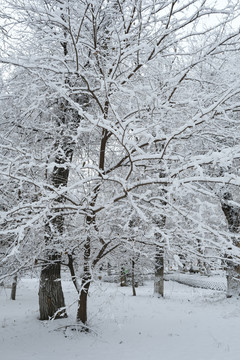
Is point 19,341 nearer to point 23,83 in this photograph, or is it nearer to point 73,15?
point 23,83

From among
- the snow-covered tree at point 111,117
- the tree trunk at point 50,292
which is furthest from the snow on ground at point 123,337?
the snow-covered tree at point 111,117

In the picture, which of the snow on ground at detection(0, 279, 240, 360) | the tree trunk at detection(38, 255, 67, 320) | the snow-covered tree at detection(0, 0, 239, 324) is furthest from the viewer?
the tree trunk at detection(38, 255, 67, 320)

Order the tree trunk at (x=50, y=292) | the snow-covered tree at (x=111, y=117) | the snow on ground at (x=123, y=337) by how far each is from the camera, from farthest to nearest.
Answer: the tree trunk at (x=50, y=292) → the snow on ground at (x=123, y=337) → the snow-covered tree at (x=111, y=117)

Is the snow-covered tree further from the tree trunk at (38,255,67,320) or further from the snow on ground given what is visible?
the snow on ground

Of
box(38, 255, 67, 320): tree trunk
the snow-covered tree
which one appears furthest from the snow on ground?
the snow-covered tree

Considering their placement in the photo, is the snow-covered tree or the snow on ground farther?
the snow on ground

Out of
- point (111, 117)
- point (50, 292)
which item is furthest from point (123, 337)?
point (111, 117)

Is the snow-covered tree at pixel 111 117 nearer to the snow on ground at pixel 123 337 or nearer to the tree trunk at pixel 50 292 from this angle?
the tree trunk at pixel 50 292

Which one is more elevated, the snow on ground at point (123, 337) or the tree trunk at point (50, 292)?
the tree trunk at point (50, 292)

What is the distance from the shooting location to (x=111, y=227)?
5176 millimetres

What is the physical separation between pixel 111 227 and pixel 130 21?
3.33 meters

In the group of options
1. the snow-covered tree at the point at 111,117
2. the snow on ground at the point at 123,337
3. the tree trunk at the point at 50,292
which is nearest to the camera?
the snow-covered tree at the point at 111,117

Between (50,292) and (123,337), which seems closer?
(123,337)

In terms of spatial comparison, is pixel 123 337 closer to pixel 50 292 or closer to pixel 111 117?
pixel 50 292
